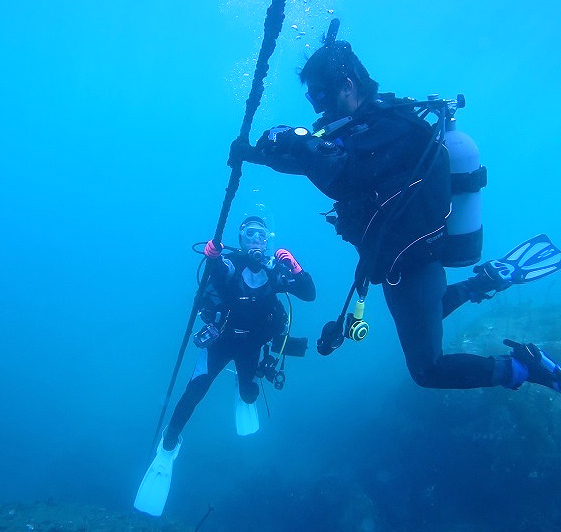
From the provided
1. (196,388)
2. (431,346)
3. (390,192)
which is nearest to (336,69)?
(390,192)

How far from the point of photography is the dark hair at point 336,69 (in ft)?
10.6

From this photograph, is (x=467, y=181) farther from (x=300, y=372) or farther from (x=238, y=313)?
(x=300, y=372)

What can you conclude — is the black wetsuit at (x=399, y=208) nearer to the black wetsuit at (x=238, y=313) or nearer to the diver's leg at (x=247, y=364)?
the black wetsuit at (x=238, y=313)

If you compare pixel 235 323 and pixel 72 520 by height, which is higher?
pixel 235 323

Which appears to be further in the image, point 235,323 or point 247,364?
point 247,364

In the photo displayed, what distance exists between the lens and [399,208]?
293cm

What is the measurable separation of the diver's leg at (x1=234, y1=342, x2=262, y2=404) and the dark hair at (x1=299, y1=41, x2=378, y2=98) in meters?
4.59

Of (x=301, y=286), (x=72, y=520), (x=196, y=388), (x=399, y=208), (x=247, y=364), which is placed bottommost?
(x=72, y=520)

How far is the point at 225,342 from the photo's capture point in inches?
264

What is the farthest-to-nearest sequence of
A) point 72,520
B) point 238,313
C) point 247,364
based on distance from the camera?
point 72,520
point 247,364
point 238,313

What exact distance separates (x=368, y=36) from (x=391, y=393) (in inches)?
2055

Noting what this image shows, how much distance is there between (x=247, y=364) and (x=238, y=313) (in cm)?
106

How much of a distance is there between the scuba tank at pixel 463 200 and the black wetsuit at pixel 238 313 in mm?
3493

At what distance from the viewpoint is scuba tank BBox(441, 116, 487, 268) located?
3.32 metres
